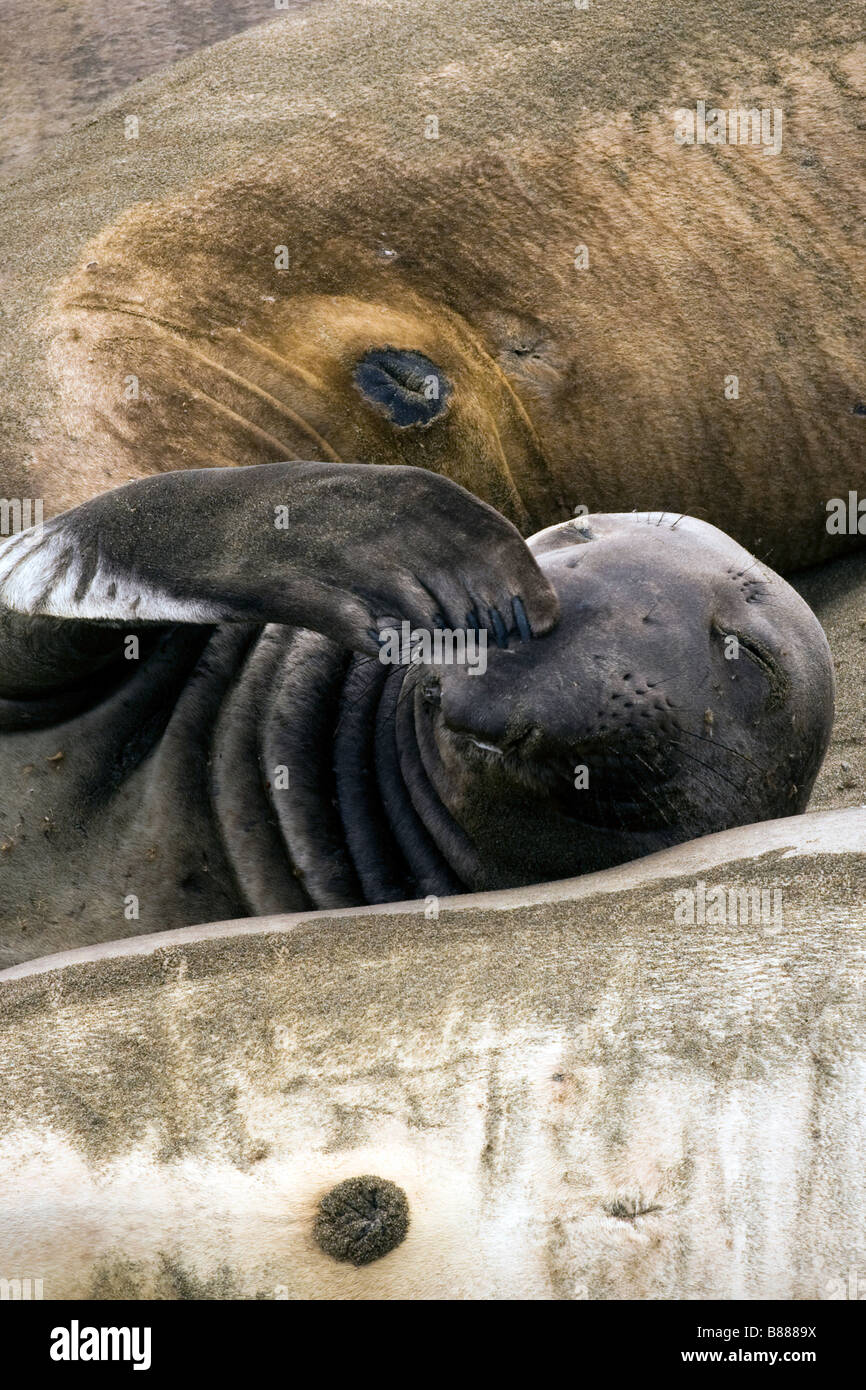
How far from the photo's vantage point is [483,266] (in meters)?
3.65

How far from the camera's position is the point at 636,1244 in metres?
1.67

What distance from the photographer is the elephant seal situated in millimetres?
1688

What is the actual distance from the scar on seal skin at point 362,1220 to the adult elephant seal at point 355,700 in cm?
76

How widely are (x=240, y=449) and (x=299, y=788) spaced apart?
1.08m

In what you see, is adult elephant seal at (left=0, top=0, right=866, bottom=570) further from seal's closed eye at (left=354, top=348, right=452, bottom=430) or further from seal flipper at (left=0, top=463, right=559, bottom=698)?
seal flipper at (left=0, top=463, right=559, bottom=698)

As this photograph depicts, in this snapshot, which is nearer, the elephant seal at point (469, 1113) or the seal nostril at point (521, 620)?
the elephant seal at point (469, 1113)

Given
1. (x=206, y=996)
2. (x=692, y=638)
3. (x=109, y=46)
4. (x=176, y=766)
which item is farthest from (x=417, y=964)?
(x=109, y=46)

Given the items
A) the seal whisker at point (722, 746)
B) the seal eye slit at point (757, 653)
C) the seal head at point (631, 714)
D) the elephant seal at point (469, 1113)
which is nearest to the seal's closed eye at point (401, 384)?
the seal head at point (631, 714)

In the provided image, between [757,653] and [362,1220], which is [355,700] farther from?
[362,1220]

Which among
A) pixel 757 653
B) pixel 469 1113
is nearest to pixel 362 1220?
pixel 469 1113

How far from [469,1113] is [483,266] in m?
2.34

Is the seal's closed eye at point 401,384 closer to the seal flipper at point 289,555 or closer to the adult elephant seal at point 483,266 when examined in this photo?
the adult elephant seal at point 483,266

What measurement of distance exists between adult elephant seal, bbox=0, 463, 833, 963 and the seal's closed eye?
0.92 meters

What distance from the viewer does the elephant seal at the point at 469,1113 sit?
169cm
